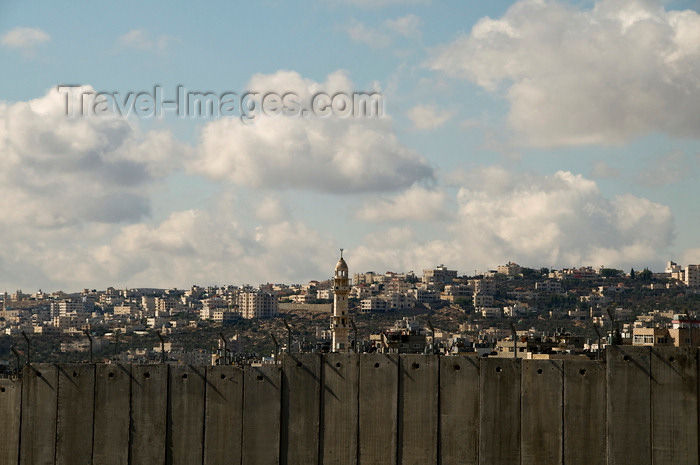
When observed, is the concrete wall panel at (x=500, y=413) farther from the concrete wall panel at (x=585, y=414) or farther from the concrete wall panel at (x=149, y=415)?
the concrete wall panel at (x=149, y=415)

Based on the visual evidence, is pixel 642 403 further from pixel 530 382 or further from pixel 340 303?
pixel 340 303

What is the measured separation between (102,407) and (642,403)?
59.0 feet

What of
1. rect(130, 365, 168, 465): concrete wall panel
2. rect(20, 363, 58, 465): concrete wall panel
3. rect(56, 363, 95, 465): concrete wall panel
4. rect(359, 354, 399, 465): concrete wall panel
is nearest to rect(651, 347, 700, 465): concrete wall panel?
rect(359, 354, 399, 465): concrete wall panel

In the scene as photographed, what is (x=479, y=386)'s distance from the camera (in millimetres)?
36969

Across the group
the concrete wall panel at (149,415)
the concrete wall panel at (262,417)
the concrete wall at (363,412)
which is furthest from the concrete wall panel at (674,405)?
the concrete wall panel at (149,415)

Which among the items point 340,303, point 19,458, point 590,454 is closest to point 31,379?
point 19,458

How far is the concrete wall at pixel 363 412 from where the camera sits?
35.3m

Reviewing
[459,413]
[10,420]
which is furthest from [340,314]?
[459,413]

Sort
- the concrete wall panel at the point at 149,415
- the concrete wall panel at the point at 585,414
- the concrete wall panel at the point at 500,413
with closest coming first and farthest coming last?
1. the concrete wall panel at the point at 585,414
2. the concrete wall panel at the point at 500,413
3. the concrete wall panel at the point at 149,415

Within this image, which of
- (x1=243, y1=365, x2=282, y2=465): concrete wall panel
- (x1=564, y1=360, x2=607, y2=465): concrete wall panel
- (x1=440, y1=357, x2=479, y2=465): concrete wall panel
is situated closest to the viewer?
(x1=564, y1=360, x2=607, y2=465): concrete wall panel

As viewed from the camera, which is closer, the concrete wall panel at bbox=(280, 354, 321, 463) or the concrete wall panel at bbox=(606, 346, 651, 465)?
the concrete wall panel at bbox=(606, 346, 651, 465)

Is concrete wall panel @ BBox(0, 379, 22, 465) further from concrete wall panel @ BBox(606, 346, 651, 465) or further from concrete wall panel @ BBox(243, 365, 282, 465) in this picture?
concrete wall panel @ BBox(606, 346, 651, 465)

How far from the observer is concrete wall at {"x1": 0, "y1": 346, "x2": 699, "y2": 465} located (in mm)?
35281

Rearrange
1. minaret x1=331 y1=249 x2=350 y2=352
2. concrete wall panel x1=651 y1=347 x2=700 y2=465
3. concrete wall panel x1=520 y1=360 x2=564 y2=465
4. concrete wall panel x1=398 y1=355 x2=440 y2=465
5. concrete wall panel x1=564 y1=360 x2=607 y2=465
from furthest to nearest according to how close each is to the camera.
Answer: minaret x1=331 y1=249 x2=350 y2=352, concrete wall panel x1=398 y1=355 x2=440 y2=465, concrete wall panel x1=520 y1=360 x2=564 y2=465, concrete wall panel x1=564 y1=360 x2=607 y2=465, concrete wall panel x1=651 y1=347 x2=700 y2=465
